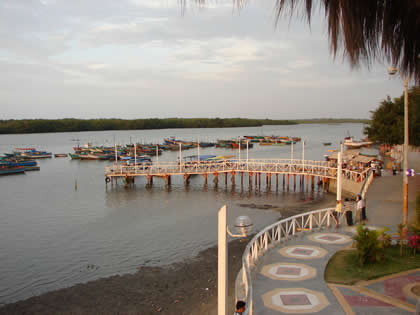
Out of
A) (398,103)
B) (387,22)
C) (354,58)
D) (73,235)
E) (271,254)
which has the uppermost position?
(398,103)

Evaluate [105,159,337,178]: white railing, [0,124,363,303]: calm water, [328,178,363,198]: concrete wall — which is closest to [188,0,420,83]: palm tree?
[0,124,363,303]: calm water

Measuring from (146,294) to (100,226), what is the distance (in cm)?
1461

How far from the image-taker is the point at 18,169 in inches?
2482

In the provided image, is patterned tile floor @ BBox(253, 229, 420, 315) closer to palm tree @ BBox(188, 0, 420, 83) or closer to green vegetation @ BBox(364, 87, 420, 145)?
palm tree @ BBox(188, 0, 420, 83)

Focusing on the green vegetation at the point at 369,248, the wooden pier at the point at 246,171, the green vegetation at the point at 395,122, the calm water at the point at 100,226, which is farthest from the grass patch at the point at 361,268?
the wooden pier at the point at 246,171

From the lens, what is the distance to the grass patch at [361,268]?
34.7 feet

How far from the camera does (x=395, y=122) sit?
1608 inches

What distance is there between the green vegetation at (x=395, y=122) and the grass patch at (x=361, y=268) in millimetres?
22886

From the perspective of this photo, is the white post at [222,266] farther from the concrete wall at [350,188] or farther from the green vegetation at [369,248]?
the concrete wall at [350,188]

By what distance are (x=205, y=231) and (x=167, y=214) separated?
23.0ft

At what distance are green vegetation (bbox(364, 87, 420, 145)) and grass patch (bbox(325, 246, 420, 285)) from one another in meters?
22.9

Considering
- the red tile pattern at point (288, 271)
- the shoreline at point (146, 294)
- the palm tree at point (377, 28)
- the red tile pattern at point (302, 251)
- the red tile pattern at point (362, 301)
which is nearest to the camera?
the palm tree at point (377, 28)

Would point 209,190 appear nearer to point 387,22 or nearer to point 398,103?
point 398,103

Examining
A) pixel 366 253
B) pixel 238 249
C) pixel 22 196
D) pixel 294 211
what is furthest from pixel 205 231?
pixel 22 196
